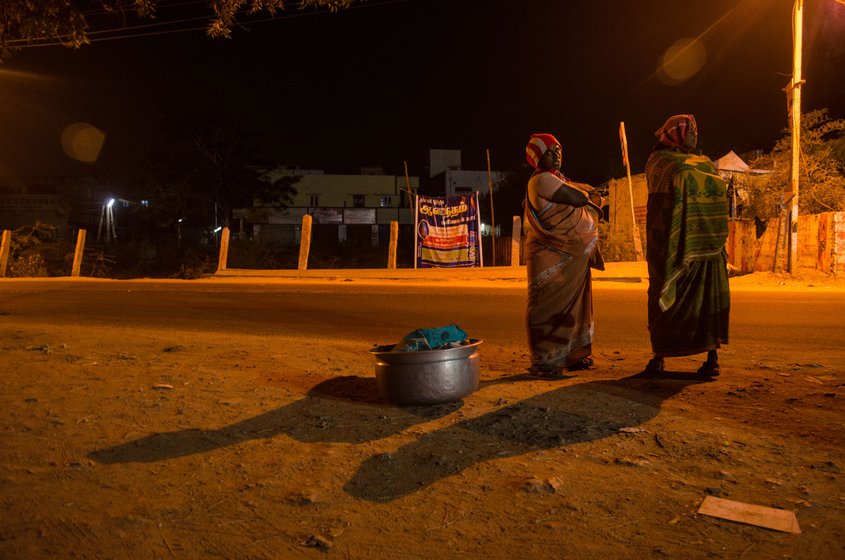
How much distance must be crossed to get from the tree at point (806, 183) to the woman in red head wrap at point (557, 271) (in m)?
15.7

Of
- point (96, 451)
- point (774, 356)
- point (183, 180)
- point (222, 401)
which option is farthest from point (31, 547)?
point (183, 180)

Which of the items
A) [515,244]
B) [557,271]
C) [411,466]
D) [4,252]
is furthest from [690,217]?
[4,252]

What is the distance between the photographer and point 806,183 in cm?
1931

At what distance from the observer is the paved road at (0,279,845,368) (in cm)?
751

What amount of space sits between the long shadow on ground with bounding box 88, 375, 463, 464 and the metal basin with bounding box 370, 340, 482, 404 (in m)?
0.11

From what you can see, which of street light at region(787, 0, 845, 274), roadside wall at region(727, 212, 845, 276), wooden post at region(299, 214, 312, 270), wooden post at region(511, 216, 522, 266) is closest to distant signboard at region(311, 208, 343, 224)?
wooden post at region(299, 214, 312, 270)

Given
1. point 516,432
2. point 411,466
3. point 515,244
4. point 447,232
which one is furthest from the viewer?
point 447,232

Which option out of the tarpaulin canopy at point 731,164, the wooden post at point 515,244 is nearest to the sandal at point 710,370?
the wooden post at point 515,244

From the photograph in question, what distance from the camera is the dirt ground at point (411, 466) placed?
2.76m

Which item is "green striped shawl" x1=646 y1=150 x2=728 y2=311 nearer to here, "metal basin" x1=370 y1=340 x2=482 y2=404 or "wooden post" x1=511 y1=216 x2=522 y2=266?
"metal basin" x1=370 y1=340 x2=482 y2=404

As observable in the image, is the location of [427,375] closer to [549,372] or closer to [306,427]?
[306,427]

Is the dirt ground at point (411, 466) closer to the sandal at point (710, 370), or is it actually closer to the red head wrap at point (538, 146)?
the sandal at point (710, 370)

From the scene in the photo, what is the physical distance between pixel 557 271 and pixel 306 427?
221 cm

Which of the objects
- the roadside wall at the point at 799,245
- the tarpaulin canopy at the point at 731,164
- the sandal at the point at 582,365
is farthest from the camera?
the tarpaulin canopy at the point at 731,164
